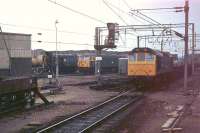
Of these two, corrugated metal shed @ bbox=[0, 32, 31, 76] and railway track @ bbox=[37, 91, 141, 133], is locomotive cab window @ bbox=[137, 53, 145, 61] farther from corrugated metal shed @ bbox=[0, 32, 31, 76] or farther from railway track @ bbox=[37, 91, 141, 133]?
corrugated metal shed @ bbox=[0, 32, 31, 76]

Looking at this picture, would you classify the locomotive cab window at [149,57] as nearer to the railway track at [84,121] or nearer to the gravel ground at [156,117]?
the gravel ground at [156,117]

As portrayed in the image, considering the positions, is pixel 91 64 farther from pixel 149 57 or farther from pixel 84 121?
pixel 84 121

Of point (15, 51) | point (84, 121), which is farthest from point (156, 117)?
point (15, 51)

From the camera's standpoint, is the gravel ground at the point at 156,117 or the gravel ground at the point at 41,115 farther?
the gravel ground at the point at 41,115

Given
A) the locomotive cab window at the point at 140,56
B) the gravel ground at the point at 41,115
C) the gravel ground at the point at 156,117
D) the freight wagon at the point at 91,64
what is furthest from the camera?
the freight wagon at the point at 91,64

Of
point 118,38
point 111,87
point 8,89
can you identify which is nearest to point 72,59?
point 118,38

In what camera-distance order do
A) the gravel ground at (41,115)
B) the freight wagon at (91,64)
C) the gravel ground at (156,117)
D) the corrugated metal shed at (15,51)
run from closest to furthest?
the gravel ground at (156,117)
the gravel ground at (41,115)
the corrugated metal shed at (15,51)
the freight wagon at (91,64)

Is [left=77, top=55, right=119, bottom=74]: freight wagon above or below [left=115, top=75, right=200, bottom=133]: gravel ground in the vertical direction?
above

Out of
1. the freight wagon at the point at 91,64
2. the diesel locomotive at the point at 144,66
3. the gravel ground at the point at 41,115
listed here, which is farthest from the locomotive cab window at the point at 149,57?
the freight wagon at the point at 91,64

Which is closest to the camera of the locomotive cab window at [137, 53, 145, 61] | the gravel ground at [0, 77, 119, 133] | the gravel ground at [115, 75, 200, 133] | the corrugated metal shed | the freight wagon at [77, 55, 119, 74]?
the gravel ground at [115, 75, 200, 133]

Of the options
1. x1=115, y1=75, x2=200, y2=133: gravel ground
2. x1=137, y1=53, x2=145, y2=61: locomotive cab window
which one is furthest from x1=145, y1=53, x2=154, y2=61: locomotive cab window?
x1=115, y1=75, x2=200, y2=133: gravel ground

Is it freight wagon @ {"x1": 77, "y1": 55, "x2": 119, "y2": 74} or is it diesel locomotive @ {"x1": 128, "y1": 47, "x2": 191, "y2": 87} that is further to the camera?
freight wagon @ {"x1": 77, "y1": 55, "x2": 119, "y2": 74}

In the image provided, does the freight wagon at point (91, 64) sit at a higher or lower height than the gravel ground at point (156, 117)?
higher

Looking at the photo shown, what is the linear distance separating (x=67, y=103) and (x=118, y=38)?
70.4 ft
